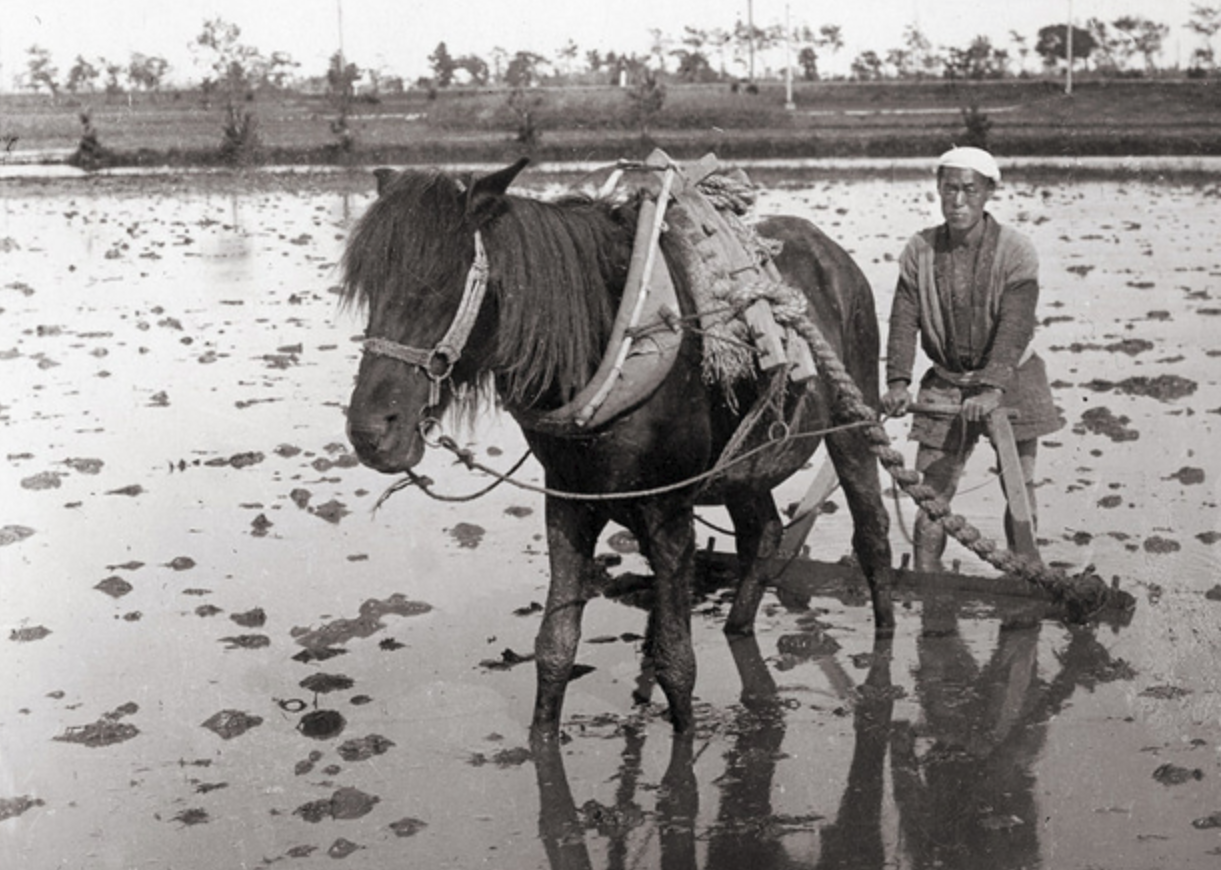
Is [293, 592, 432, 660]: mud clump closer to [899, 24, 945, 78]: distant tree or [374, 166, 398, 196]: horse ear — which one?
[374, 166, 398, 196]: horse ear

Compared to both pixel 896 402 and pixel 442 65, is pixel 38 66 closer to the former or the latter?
pixel 442 65

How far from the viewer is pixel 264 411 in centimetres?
1117

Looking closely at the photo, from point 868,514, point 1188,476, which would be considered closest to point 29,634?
point 868,514

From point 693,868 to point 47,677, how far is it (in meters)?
3.16

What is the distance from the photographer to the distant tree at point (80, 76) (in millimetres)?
81750

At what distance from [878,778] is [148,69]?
7624 cm

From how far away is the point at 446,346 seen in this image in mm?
4316

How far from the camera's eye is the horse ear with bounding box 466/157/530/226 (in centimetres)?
435

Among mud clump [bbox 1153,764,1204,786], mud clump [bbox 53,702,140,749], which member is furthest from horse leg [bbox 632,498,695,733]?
mud clump [bbox 53,702,140,749]

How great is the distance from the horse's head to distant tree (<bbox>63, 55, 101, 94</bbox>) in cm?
8468

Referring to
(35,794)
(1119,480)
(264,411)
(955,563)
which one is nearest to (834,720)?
(955,563)

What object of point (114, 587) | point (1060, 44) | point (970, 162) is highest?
point (1060, 44)

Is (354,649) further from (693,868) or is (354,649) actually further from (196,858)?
(693,868)

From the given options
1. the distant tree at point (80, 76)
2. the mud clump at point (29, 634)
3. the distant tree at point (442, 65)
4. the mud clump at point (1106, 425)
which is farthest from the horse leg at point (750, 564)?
the distant tree at point (80, 76)
